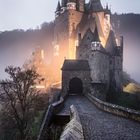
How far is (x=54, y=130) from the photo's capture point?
65.7 feet

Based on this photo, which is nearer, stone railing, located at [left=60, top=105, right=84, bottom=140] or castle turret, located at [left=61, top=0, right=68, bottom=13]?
stone railing, located at [left=60, top=105, right=84, bottom=140]

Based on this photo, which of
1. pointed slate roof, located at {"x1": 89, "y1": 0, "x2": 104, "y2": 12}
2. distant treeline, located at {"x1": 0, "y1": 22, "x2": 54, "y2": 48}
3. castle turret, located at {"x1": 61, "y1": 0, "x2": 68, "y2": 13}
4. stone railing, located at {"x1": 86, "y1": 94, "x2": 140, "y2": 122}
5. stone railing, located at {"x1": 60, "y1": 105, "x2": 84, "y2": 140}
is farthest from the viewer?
distant treeline, located at {"x1": 0, "y1": 22, "x2": 54, "y2": 48}

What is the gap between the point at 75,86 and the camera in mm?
48938

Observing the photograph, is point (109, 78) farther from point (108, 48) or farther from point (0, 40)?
point (0, 40)

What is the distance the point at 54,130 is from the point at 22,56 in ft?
350

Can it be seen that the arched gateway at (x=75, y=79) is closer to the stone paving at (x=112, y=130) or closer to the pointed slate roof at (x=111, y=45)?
the pointed slate roof at (x=111, y=45)

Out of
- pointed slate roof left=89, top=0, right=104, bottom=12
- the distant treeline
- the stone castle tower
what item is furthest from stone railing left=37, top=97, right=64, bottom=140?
the distant treeline

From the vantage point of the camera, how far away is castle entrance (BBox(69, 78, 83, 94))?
48.7 metres

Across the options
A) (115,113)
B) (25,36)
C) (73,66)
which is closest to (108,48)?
(73,66)

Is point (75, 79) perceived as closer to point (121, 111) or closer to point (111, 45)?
point (111, 45)


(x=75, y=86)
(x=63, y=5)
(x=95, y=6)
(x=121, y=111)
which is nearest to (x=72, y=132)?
(x=121, y=111)

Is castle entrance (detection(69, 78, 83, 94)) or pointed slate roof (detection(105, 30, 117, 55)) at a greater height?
pointed slate roof (detection(105, 30, 117, 55))

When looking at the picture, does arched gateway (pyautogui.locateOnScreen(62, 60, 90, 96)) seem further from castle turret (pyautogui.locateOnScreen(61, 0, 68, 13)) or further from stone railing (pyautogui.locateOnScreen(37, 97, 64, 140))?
castle turret (pyautogui.locateOnScreen(61, 0, 68, 13))

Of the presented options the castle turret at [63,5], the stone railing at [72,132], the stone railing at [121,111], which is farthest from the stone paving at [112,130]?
the castle turret at [63,5]
